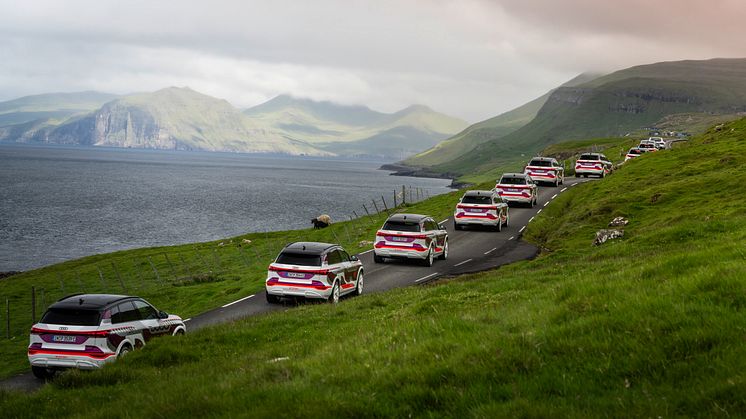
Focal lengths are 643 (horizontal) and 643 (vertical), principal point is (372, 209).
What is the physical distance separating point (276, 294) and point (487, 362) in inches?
642

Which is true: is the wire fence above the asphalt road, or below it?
below

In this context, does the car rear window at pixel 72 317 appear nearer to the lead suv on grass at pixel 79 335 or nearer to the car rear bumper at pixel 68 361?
the lead suv on grass at pixel 79 335

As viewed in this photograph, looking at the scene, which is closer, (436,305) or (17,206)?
(436,305)

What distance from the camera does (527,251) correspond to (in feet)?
114

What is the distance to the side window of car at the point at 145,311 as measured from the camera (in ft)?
60.2

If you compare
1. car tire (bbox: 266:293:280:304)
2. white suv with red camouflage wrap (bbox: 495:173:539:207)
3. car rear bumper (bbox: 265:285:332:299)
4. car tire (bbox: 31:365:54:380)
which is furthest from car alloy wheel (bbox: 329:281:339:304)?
white suv with red camouflage wrap (bbox: 495:173:539:207)

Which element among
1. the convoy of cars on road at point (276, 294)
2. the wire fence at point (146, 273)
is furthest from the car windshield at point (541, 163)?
the convoy of cars on road at point (276, 294)

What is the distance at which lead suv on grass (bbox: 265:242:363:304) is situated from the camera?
76.8 feet

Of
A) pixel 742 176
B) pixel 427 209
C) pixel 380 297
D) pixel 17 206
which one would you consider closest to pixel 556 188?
pixel 427 209

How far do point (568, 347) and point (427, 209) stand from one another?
5449cm

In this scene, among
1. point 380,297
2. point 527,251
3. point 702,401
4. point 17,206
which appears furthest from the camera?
point 17,206

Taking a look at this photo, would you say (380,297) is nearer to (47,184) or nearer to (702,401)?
(702,401)

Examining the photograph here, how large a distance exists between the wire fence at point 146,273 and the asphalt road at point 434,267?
9.40 m

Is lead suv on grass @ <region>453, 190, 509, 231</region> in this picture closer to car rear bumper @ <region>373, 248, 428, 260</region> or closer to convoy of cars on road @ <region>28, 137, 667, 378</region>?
convoy of cars on road @ <region>28, 137, 667, 378</region>
